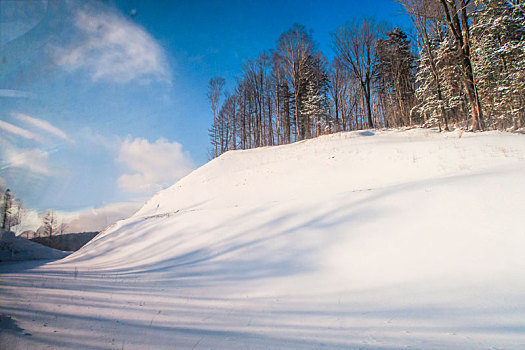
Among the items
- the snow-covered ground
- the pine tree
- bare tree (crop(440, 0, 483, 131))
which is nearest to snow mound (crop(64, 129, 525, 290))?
the snow-covered ground

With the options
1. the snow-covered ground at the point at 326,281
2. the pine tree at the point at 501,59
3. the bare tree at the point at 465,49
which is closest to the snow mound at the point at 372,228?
the snow-covered ground at the point at 326,281

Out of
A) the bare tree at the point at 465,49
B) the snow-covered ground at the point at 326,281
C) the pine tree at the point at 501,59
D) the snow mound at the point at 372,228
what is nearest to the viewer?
the snow-covered ground at the point at 326,281

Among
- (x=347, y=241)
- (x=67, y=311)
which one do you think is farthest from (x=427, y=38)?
(x=67, y=311)

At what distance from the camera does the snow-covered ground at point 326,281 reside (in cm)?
202

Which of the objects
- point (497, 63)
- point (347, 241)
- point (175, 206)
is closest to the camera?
point (347, 241)

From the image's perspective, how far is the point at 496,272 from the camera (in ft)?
9.96

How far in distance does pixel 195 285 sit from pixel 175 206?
1129 cm

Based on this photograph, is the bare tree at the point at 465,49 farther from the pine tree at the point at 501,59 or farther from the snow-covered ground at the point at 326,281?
the snow-covered ground at the point at 326,281

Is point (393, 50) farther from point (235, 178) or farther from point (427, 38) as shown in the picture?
point (235, 178)

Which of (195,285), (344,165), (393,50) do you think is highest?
(393,50)

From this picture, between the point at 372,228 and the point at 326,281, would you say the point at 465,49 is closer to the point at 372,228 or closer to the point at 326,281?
the point at 372,228

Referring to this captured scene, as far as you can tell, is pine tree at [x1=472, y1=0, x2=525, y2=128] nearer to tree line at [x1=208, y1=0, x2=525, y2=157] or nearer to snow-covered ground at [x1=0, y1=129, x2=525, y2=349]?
tree line at [x1=208, y1=0, x2=525, y2=157]

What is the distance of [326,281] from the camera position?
381 cm

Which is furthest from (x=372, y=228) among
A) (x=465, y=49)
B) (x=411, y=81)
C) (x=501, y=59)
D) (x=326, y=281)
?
(x=411, y=81)
